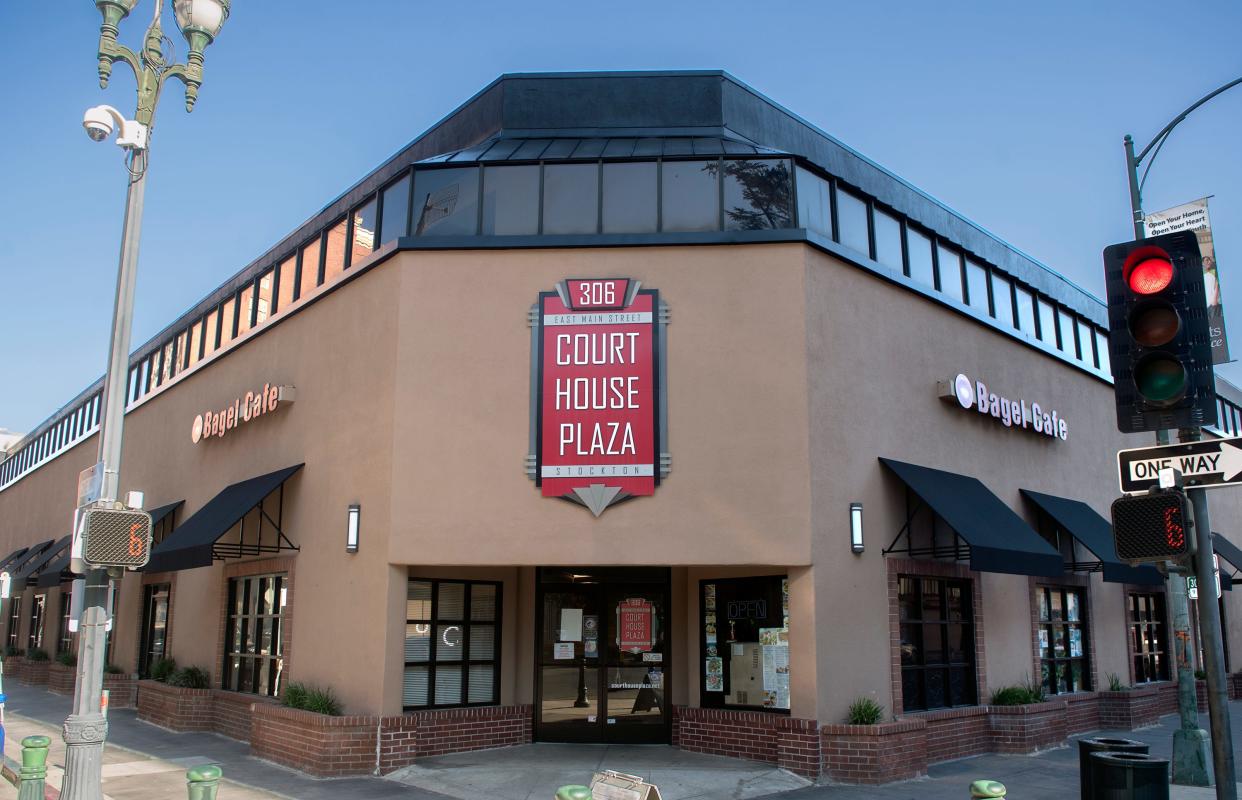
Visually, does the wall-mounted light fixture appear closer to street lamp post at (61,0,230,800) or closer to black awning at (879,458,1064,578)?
street lamp post at (61,0,230,800)

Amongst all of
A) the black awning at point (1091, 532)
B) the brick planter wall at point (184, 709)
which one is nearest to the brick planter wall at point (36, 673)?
the brick planter wall at point (184, 709)

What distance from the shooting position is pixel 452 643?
14953 millimetres

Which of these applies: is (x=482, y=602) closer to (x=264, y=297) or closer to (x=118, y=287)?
(x=118, y=287)

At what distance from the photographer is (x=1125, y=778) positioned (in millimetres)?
8594

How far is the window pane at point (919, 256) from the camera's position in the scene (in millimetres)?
16484

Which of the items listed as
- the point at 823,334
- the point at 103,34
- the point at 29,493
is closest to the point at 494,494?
the point at 823,334

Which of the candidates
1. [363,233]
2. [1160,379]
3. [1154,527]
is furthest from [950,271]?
[1154,527]

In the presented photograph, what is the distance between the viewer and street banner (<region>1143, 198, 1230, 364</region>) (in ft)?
40.8

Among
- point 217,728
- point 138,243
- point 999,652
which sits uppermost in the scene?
point 138,243

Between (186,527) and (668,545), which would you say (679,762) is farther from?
(186,527)

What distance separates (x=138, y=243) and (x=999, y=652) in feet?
45.8

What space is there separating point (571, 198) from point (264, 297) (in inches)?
311

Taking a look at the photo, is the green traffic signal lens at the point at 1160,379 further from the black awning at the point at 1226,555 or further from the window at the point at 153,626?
the window at the point at 153,626

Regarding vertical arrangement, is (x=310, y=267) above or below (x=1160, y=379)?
above
